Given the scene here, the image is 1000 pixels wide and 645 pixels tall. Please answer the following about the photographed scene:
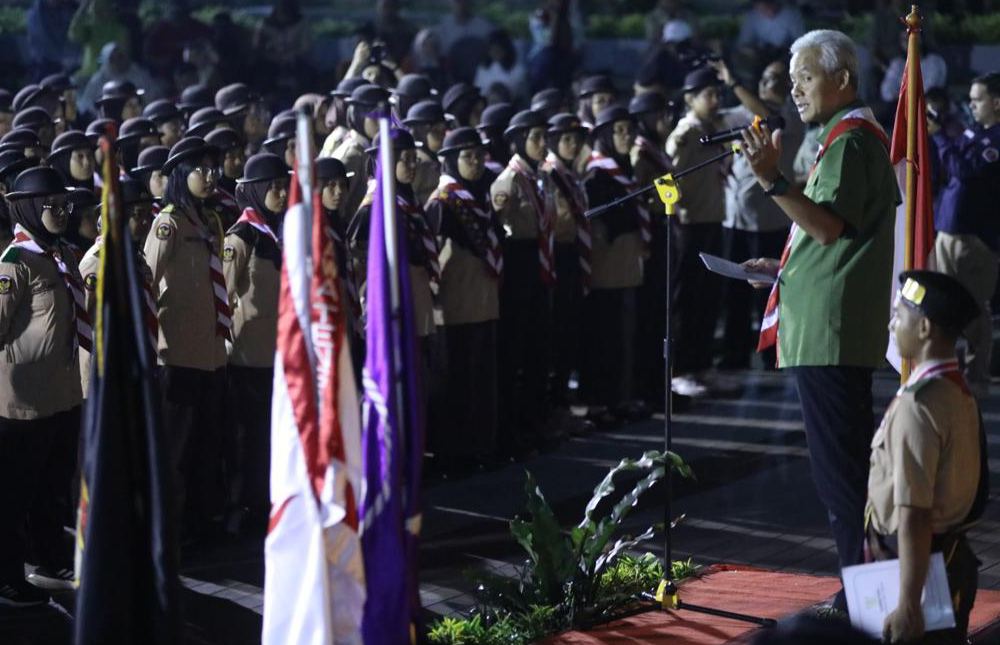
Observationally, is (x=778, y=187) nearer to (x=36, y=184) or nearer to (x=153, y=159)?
(x=36, y=184)

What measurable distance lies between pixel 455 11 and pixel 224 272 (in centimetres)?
1080

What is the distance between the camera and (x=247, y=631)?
764 cm

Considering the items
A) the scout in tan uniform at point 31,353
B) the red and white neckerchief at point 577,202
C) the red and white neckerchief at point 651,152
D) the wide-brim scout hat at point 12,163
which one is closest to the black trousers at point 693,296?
the red and white neckerchief at point 651,152

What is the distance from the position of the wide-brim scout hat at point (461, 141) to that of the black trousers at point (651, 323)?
2.28m

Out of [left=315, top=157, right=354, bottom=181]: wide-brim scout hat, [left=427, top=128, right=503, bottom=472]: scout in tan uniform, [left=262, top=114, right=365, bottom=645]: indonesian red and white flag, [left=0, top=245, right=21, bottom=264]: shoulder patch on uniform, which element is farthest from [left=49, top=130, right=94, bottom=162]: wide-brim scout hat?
[left=262, top=114, right=365, bottom=645]: indonesian red and white flag

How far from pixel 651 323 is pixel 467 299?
96.6 inches

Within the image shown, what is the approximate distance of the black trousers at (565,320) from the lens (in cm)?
1173

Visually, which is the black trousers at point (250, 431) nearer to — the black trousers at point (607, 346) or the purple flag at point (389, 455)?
the black trousers at point (607, 346)

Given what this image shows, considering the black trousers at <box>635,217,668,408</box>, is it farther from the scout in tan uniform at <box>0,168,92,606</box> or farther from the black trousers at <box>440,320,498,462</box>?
the scout in tan uniform at <box>0,168,92,606</box>

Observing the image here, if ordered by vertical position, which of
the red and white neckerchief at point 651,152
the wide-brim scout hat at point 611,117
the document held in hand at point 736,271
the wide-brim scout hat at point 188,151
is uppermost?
the wide-brim scout hat at point 611,117

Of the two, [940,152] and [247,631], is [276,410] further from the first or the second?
[940,152]

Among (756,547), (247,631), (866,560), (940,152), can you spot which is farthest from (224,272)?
(940,152)

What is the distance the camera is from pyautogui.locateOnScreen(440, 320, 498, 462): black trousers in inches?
421

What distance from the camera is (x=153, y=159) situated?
32.2 ft
